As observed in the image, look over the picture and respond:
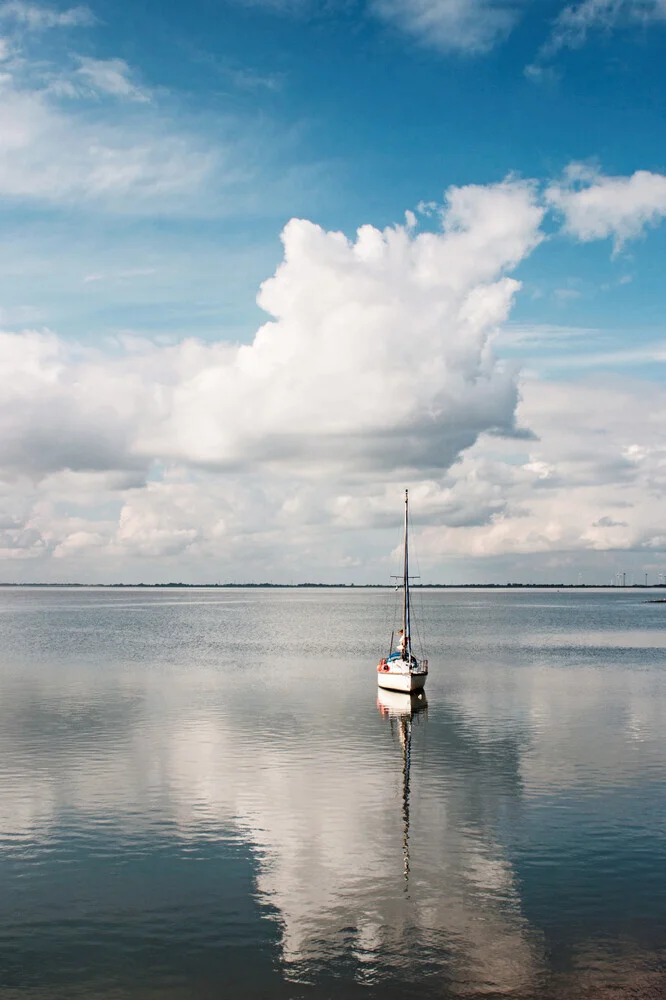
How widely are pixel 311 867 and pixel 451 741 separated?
71.4 feet

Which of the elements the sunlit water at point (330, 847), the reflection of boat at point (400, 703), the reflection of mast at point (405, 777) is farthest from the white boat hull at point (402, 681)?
the reflection of mast at point (405, 777)

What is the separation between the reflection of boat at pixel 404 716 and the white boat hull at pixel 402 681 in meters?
0.39

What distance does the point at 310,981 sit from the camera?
19.3m

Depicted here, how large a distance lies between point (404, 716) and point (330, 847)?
88.2 ft

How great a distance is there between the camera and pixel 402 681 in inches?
2490

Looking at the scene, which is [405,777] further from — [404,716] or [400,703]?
[400,703]

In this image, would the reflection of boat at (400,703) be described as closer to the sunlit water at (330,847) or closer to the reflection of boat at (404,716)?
the reflection of boat at (404,716)

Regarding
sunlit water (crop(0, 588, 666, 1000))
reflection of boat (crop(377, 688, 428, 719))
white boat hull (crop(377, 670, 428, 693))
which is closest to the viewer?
sunlit water (crop(0, 588, 666, 1000))

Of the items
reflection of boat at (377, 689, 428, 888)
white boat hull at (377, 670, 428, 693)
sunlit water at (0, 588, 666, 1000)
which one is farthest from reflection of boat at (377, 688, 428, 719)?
sunlit water at (0, 588, 666, 1000)

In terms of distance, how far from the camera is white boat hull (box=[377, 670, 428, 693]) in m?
63.1

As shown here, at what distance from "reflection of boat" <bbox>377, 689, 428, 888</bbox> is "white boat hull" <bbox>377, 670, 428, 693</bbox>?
39cm

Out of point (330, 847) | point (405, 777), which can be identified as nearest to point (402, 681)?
point (405, 777)

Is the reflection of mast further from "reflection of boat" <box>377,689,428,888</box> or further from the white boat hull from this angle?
the white boat hull

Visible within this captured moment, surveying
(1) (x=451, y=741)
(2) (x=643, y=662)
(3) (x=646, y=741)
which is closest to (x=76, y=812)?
(1) (x=451, y=741)
